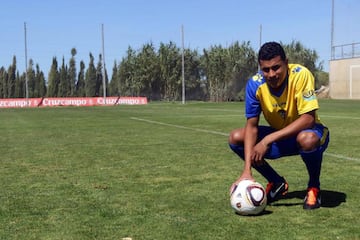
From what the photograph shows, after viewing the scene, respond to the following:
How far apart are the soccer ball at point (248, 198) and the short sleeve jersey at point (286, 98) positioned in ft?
2.18

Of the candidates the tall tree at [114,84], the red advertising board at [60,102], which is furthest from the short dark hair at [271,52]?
the tall tree at [114,84]

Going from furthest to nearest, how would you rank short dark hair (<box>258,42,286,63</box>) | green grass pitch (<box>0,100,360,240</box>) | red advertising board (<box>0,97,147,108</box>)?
red advertising board (<box>0,97,147,108</box>), short dark hair (<box>258,42,286,63</box>), green grass pitch (<box>0,100,360,240</box>)

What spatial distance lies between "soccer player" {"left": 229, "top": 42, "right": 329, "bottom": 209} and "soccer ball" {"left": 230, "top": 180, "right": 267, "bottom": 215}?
84 millimetres

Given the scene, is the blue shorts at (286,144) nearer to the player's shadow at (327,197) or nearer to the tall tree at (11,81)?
the player's shadow at (327,197)

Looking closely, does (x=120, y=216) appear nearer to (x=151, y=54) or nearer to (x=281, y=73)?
(x=281, y=73)

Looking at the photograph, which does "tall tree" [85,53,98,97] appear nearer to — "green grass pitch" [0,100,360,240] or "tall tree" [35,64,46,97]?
"tall tree" [35,64,46,97]

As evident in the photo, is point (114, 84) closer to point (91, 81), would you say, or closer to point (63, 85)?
point (91, 81)

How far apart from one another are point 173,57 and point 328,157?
6374 cm

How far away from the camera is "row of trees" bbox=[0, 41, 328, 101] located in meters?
69.9

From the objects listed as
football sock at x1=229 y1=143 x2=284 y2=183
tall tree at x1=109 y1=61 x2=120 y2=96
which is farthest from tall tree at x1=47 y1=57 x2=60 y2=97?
football sock at x1=229 y1=143 x2=284 y2=183

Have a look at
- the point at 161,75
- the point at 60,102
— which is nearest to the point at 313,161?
the point at 60,102

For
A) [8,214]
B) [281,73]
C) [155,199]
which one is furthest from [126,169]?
[281,73]

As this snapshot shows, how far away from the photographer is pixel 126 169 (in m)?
7.45

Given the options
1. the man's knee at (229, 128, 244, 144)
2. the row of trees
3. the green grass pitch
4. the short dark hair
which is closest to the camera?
the green grass pitch
